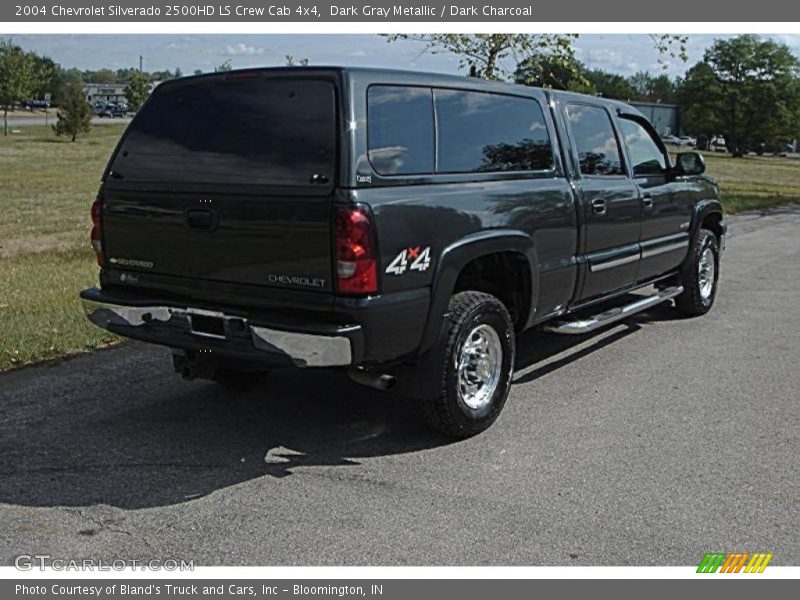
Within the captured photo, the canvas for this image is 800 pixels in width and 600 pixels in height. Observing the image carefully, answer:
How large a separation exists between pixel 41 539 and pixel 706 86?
288ft

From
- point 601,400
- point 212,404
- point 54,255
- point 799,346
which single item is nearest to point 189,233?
point 212,404

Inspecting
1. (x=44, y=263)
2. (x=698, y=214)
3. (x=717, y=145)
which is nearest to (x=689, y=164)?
(x=698, y=214)

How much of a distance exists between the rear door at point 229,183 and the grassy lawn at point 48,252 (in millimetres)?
2093

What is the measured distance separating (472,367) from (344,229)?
1404 mm

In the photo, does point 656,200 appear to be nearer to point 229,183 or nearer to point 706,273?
point 706,273

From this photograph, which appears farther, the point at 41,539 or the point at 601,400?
the point at 601,400

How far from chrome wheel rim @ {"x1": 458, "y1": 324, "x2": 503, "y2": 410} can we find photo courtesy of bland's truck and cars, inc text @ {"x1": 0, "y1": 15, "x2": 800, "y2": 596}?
24mm

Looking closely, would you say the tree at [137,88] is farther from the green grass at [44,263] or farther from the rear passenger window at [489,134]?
the rear passenger window at [489,134]

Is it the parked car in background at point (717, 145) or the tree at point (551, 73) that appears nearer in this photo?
the tree at point (551, 73)

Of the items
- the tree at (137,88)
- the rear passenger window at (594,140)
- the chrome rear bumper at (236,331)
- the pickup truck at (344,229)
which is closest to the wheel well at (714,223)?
the rear passenger window at (594,140)

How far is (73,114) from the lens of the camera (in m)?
41.5

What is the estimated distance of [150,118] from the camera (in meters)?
5.04

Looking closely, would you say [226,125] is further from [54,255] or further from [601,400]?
[54,255]

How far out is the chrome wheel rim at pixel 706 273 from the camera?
8336 mm
